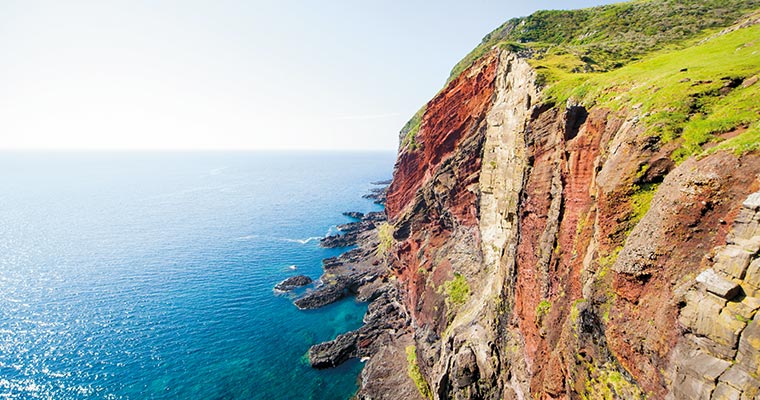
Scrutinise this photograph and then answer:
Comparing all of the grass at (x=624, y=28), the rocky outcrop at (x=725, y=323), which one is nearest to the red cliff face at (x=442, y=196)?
the grass at (x=624, y=28)

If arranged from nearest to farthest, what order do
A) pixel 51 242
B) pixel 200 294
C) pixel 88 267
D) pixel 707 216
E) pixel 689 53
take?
pixel 707 216 < pixel 689 53 < pixel 200 294 < pixel 88 267 < pixel 51 242

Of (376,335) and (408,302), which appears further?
(408,302)

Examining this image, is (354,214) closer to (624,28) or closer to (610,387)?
(624,28)

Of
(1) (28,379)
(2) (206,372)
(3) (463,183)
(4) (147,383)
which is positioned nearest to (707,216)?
(3) (463,183)

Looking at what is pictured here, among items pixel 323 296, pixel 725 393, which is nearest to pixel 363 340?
pixel 323 296

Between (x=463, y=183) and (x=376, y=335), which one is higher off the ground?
(x=463, y=183)

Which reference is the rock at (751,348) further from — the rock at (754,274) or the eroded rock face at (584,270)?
the rock at (754,274)

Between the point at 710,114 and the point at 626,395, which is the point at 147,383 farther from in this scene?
the point at 710,114
